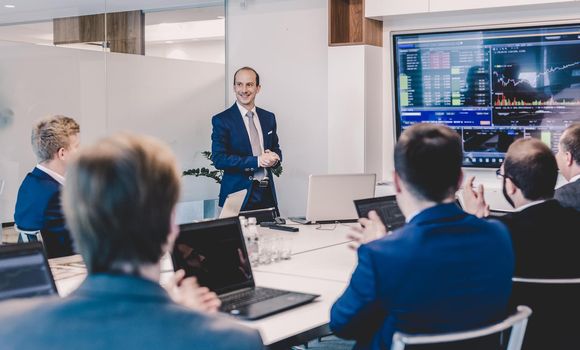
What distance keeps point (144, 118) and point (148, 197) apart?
5965mm

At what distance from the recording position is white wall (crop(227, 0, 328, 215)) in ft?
24.2

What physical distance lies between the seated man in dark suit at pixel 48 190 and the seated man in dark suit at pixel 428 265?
1972 millimetres

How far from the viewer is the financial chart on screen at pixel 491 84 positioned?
6.11 m

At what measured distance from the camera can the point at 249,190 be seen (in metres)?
6.21

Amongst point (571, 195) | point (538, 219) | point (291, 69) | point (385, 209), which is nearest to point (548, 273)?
point (538, 219)

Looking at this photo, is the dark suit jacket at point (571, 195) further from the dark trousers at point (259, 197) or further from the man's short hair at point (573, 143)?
the dark trousers at point (259, 197)

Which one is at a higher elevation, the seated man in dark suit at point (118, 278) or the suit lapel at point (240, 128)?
the suit lapel at point (240, 128)

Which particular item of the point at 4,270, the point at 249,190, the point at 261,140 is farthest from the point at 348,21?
the point at 4,270

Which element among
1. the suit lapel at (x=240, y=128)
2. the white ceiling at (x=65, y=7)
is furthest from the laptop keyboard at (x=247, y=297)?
the white ceiling at (x=65, y=7)

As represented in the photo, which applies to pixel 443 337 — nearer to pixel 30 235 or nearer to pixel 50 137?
pixel 30 235

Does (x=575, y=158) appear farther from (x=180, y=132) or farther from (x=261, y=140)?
(x=180, y=132)

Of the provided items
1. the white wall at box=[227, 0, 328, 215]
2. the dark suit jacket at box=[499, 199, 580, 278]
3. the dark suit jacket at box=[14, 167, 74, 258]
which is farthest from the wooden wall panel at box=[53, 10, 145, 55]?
the dark suit jacket at box=[499, 199, 580, 278]

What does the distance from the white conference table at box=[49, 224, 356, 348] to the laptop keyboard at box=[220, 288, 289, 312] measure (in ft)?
0.48

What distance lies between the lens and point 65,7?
640 centimetres
